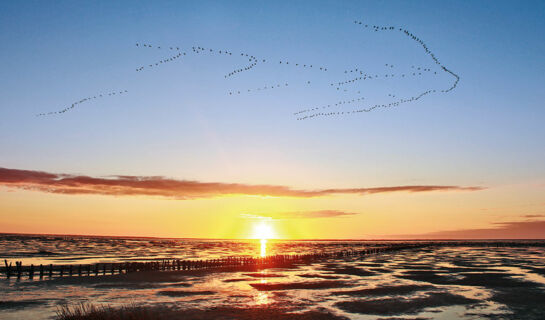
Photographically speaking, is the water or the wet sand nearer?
the wet sand

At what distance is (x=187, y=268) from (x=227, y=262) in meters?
9.85

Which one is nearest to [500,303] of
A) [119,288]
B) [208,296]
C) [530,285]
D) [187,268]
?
[530,285]

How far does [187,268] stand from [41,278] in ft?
67.1

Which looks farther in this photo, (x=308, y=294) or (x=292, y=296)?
(x=308, y=294)

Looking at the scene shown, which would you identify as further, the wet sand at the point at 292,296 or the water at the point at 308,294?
the water at the point at 308,294

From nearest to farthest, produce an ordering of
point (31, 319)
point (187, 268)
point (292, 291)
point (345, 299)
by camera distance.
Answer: point (31, 319)
point (345, 299)
point (292, 291)
point (187, 268)

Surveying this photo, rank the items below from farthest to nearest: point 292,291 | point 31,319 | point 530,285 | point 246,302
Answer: point 530,285, point 292,291, point 246,302, point 31,319

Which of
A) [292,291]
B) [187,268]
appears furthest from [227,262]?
[292,291]

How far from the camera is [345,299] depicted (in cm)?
3294

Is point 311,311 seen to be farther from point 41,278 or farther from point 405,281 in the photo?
point 41,278

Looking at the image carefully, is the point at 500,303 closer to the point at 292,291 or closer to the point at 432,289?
the point at 432,289

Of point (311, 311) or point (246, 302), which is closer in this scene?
point (311, 311)

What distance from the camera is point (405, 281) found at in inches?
1802

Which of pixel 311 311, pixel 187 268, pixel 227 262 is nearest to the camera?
pixel 311 311
